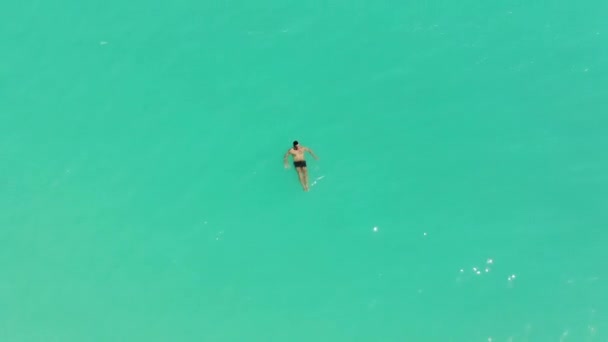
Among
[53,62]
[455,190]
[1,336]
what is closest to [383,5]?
[455,190]

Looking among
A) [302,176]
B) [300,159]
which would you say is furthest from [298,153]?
[302,176]

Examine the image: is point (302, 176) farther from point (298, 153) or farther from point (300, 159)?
point (298, 153)

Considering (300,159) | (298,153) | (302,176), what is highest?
(298,153)

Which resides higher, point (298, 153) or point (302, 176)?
point (298, 153)

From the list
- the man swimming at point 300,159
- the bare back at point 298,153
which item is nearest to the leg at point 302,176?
the man swimming at point 300,159

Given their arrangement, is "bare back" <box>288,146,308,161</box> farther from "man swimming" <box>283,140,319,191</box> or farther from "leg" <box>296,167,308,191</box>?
"leg" <box>296,167,308,191</box>

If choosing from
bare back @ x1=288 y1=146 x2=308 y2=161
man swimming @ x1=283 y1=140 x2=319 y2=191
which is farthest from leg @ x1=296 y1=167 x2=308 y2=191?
bare back @ x1=288 y1=146 x2=308 y2=161

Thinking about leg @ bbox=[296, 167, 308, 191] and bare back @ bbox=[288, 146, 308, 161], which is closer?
bare back @ bbox=[288, 146, 308, 161]

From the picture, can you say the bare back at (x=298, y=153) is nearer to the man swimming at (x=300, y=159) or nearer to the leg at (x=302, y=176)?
the man swimming at (x=300, y=159)
